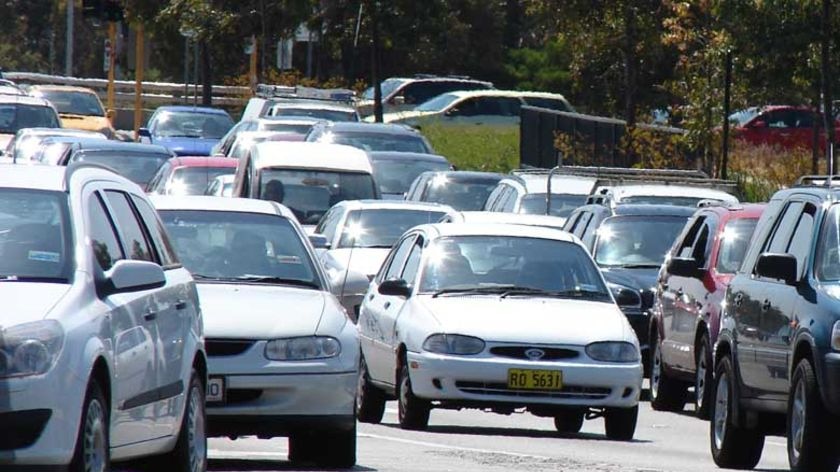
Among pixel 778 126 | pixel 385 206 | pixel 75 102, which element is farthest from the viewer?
pixel 778 126

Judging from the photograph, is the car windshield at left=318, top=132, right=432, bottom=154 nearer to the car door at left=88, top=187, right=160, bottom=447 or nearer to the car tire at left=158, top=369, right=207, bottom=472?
the car tire at left=158, top=369, right=207, bottom=472

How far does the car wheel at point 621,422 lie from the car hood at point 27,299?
7.00 meters

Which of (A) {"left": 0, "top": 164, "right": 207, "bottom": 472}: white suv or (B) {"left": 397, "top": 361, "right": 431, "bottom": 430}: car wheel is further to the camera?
(B) {"left": 397, "top": 361, "right": 431, "bottom": 430}: car wheel

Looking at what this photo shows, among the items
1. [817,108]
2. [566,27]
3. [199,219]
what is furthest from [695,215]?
[566,27]

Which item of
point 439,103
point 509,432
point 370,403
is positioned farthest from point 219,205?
point 439,103

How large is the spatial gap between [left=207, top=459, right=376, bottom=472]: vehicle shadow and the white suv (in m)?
1.45

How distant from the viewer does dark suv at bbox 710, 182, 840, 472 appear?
37.9 feet

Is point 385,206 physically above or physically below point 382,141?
above

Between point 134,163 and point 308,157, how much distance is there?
6.95 meters

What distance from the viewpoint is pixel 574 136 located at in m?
40.2

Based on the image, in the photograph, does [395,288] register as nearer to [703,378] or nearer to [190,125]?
[703,378]

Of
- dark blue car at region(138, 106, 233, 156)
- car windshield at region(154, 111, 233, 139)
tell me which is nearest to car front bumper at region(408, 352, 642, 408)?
dark blue car at region(138, 106, 233, 156)

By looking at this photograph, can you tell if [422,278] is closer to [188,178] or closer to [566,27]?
[188,178]

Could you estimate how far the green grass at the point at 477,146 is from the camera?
48.5 m
